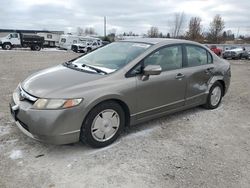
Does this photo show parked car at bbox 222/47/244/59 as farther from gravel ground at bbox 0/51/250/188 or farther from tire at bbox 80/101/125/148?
tire at bbox 80/101/125/148

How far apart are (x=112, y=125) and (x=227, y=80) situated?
10.3 feet

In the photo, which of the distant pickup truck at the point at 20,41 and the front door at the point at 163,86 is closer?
the front door at the point at 163,86

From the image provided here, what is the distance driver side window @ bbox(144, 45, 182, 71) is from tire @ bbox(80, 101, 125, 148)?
0.89m

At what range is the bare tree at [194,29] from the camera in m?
59.3

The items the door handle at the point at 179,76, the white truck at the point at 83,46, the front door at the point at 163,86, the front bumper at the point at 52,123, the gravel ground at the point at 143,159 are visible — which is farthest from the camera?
the white truck at the point at 83,46

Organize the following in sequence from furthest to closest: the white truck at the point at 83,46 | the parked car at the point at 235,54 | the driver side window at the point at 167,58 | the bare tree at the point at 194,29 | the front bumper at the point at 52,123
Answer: the bare tree at the point at 194,29
the white truck at the point at 83,46
the parked car at the point at 235,54
the driver side window at the point at 167,58
the front bumper at the point at 52,123

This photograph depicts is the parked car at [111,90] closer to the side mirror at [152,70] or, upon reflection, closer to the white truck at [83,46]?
the side mirror at [152,70]

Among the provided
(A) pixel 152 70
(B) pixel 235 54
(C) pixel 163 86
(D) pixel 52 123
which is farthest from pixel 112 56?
(B) pixel 235 54

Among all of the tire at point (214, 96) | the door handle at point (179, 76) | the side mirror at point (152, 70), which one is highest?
the side mirror at point (152, 70)

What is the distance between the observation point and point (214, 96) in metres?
5.48

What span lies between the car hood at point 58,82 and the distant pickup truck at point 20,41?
3037 centimetres

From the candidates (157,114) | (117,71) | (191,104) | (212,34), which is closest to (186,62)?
(191,104)

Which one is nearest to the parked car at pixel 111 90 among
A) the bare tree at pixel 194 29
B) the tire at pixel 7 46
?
the tire at pixel 7 46

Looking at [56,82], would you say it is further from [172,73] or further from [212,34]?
[212,34]
